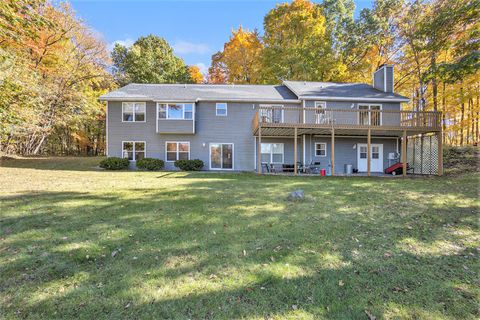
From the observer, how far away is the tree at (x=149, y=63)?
29922 millimetres

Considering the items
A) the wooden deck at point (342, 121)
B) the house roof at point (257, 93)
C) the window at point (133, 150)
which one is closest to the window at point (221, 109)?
the house roof at point (257, 93)

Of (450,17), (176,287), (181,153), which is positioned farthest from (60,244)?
(450,17)

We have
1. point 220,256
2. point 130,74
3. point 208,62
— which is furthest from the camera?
point 208,62

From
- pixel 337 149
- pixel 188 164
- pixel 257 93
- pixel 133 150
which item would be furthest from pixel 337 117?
pixel 133 150

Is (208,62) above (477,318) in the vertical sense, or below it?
above

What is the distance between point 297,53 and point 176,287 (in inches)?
960

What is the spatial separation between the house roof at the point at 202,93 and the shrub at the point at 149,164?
13.9ft

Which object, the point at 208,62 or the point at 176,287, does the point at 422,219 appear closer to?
the point at 176,287

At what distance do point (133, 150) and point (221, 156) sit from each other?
6.24 meters

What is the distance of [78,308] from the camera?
2.60 metres

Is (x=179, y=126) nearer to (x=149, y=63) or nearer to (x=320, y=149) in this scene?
(x=320, y=149)

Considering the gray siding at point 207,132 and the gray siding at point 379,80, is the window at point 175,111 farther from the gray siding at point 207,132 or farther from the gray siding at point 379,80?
the gray siding at point 379,80

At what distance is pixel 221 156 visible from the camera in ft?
56.6

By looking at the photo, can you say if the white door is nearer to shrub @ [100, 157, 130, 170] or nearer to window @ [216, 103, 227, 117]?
window @ [216, 103, 227, 117]
